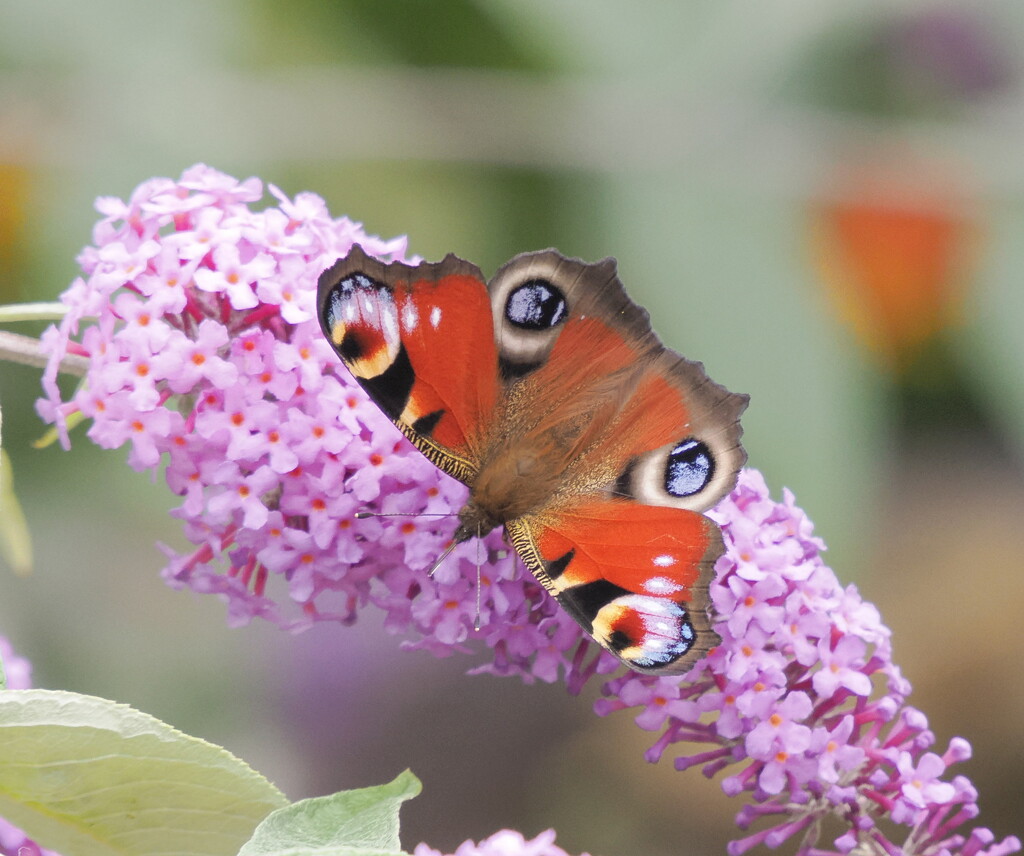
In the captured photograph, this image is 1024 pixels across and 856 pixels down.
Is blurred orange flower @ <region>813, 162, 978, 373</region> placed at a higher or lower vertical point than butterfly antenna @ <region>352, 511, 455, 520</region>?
higher

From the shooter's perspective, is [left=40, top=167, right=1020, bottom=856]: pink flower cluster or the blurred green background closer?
[left=40, top=167, right=1020, bottom=856]: pink flower cluster

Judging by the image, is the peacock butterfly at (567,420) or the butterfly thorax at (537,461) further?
the butterfly thorax at (537,461)

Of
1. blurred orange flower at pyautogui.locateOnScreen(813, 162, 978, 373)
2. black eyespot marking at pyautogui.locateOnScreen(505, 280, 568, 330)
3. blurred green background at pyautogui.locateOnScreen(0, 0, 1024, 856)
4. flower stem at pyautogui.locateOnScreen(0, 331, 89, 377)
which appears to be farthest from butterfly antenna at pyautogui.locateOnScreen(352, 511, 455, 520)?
blurred orange flower at pyautogui.locateOnScreen(813, 162, 978, 373)

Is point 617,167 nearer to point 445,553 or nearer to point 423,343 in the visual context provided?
point 423,343

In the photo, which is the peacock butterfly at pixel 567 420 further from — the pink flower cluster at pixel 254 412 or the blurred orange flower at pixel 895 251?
the blurred orange flower at pixel 895 251

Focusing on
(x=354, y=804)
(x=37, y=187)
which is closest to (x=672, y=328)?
(x=37, y=187)

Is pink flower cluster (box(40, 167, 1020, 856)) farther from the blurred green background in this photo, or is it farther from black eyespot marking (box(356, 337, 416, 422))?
the blurred green background

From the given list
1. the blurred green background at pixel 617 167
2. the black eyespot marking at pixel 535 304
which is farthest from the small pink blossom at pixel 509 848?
the blurred green background at pixel 617 167

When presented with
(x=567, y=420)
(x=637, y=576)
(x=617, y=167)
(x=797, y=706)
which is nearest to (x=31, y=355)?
(x=567, y=420)
